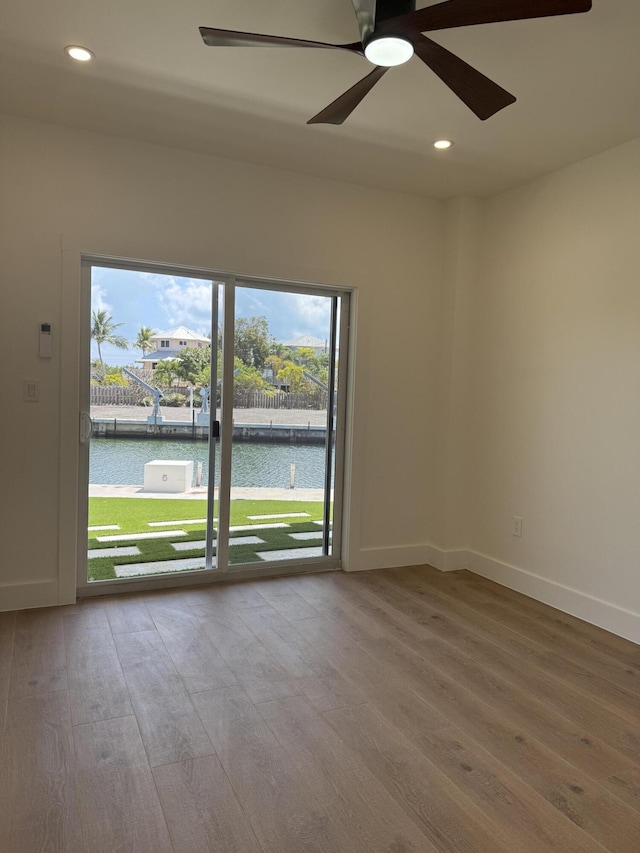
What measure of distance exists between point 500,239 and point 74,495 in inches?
130

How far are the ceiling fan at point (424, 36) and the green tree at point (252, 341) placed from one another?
1839 millimetres

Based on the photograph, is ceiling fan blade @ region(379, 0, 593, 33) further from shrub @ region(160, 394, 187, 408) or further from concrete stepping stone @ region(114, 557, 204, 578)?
concrete stepping stone @ region(114, 557, 204, 578)

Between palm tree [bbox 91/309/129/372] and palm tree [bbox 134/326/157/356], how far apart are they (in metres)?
0.11

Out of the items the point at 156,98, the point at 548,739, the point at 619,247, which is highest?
the point at 156,98

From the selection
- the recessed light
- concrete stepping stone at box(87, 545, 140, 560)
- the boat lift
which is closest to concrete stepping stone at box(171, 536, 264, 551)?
concrete stepping stone at box(87, 545, 140, 560)

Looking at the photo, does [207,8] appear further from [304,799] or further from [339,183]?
[304,799]

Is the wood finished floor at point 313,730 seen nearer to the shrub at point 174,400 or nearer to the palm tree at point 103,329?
the shrub at point 174,400

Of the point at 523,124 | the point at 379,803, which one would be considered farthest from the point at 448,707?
the point at 523,124

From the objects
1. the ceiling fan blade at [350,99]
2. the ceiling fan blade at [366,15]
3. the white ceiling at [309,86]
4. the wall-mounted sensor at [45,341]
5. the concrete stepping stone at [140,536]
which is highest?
the white ceiling at [309,86]

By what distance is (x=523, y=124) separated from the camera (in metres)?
3.10

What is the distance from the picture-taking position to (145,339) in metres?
3.68

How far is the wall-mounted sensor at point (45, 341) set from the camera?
3309 mm

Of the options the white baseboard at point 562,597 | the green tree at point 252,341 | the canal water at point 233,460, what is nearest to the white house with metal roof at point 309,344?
the green tree at point 252,341

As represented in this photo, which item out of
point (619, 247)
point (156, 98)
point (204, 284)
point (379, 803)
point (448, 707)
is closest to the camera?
point (379, 803)
